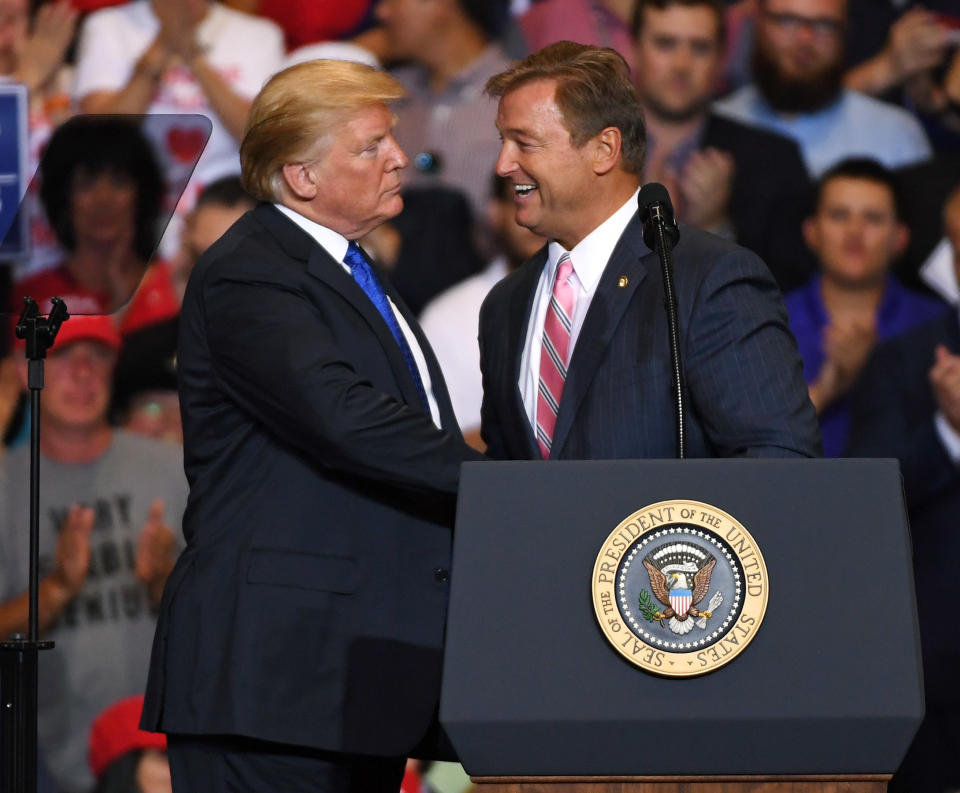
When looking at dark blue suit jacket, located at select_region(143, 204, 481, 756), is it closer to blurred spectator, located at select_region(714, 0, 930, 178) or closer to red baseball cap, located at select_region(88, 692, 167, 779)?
red baseball cap, located at select_region(88, 692, 167, 779)

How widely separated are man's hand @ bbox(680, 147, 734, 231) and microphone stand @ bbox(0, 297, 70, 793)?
2133 millimetres

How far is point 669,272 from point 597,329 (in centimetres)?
37

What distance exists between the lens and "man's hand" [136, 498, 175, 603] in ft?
13.7

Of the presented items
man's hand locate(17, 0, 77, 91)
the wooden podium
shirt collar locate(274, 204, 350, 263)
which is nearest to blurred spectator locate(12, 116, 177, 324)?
shirt collar locate(274, 204, 350, 263)

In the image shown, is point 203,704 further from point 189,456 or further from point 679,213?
point 679,213

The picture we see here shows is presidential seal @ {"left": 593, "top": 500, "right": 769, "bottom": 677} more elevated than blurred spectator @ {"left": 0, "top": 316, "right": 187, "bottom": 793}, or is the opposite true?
presidential seal @ {"left": 593, "top": 500, "right": 769, "bottom": 677}

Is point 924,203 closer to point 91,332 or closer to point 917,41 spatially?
point 917,41

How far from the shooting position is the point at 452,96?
4.16 metres

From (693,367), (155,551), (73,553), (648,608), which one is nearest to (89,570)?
(73,553)

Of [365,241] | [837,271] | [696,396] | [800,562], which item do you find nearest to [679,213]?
[837,271]

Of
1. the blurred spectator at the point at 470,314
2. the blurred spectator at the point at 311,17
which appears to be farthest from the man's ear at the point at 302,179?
the blurred spectator at the point at 311,17

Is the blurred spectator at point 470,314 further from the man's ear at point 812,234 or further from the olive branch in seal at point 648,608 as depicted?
the olive branch in seal at point 648,608

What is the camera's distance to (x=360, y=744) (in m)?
2.12

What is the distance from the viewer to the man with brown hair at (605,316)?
2176 mm
